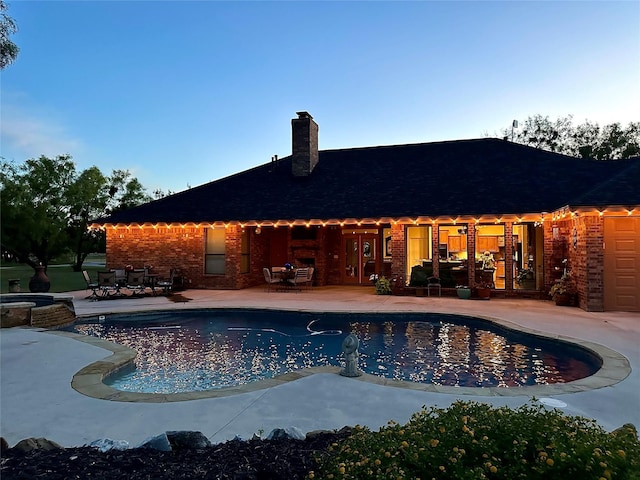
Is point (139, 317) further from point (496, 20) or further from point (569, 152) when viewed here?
point (569, 152)

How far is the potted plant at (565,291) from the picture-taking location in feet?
37.3

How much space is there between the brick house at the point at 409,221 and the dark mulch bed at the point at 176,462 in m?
10.2

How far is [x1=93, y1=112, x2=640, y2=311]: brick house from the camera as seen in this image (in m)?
10.5

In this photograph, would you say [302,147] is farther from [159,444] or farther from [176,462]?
[176,462]

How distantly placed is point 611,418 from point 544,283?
404 inches

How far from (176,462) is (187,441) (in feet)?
0.95

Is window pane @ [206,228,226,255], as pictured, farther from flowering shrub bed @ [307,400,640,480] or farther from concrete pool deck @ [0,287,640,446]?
flowering shrub bed @ [307,400,640,480]

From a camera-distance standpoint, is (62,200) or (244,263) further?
(62,200)

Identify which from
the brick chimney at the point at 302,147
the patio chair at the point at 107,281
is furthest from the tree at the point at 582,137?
the patio chair at the point at 107,281

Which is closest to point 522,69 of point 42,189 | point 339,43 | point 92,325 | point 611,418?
point 339,43

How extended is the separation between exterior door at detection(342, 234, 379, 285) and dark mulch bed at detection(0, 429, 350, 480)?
14.6 meters

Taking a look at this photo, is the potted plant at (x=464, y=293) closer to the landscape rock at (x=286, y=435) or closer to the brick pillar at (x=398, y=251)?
the brick pillar at (x=398, y=251)

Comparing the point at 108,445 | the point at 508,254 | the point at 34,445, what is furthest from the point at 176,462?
the point at 508,254

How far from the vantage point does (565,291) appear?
11.4 meters
